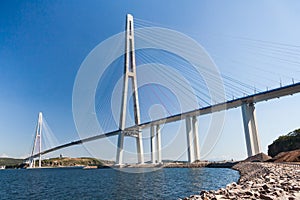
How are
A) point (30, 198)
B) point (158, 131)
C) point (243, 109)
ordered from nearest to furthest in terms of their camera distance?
point (30, 198) → point (243, 109) → point (158, 131)

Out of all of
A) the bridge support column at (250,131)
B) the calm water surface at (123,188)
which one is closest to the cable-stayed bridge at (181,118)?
→ the bridge support column at (250,131)

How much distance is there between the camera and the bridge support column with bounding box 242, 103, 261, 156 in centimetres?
4400

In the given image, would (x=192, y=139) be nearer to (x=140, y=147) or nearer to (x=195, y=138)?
(x=195, y=138)

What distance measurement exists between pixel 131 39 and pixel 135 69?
24.6ft

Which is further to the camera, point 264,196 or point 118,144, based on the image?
point 118,144

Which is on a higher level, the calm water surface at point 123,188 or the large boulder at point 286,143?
the large boulder at point 286,143

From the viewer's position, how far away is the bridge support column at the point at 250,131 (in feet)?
144

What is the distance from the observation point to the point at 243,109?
45.4m

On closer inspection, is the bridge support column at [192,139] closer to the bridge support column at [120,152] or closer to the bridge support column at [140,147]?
the bridge support column at [140,147]

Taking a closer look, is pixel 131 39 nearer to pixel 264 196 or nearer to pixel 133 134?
pixel 133 134

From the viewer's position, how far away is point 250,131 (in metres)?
44.0

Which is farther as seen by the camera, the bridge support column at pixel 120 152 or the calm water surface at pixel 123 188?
the bridge support column at pixel 120 152

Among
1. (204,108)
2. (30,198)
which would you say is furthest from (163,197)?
(204,108)

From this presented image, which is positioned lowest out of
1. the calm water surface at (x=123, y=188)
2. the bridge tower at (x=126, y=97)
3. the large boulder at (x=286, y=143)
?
the calm water surface at (x=123, y=188)
